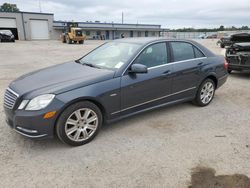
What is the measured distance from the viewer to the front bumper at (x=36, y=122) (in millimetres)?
3086

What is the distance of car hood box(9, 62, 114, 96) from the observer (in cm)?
328

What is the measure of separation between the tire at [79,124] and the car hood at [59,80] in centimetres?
31

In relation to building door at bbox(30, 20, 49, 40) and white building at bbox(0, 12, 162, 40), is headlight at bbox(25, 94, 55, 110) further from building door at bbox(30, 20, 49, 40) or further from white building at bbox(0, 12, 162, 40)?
building door at bbox(30, 20, 49, 40)

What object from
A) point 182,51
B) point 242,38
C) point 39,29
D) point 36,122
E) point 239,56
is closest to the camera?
point 36,122

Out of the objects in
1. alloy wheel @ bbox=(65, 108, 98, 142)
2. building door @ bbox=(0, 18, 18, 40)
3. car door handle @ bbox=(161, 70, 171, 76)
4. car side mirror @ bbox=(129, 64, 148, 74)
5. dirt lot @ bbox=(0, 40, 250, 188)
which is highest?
building door @ bbox=(0, 18, 18, 40)

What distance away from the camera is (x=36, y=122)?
122 inches

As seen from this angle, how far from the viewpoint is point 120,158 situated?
3.20 meters

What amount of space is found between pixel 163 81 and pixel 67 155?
2115 millimetres

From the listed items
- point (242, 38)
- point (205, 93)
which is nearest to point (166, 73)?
point (205, 93)

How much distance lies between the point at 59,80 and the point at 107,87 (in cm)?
→ 73

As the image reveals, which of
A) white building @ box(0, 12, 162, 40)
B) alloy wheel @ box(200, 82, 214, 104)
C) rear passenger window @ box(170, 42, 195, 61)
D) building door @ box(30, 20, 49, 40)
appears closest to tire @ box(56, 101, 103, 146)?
rear passenger window @ box(170, 42, 195, 61)

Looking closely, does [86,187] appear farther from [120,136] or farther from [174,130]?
[174,130]

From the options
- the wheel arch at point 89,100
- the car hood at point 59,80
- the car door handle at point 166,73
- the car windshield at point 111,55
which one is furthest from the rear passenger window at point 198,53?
the wheel arch at point 89,100

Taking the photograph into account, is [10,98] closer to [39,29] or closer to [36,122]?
[36,122]
